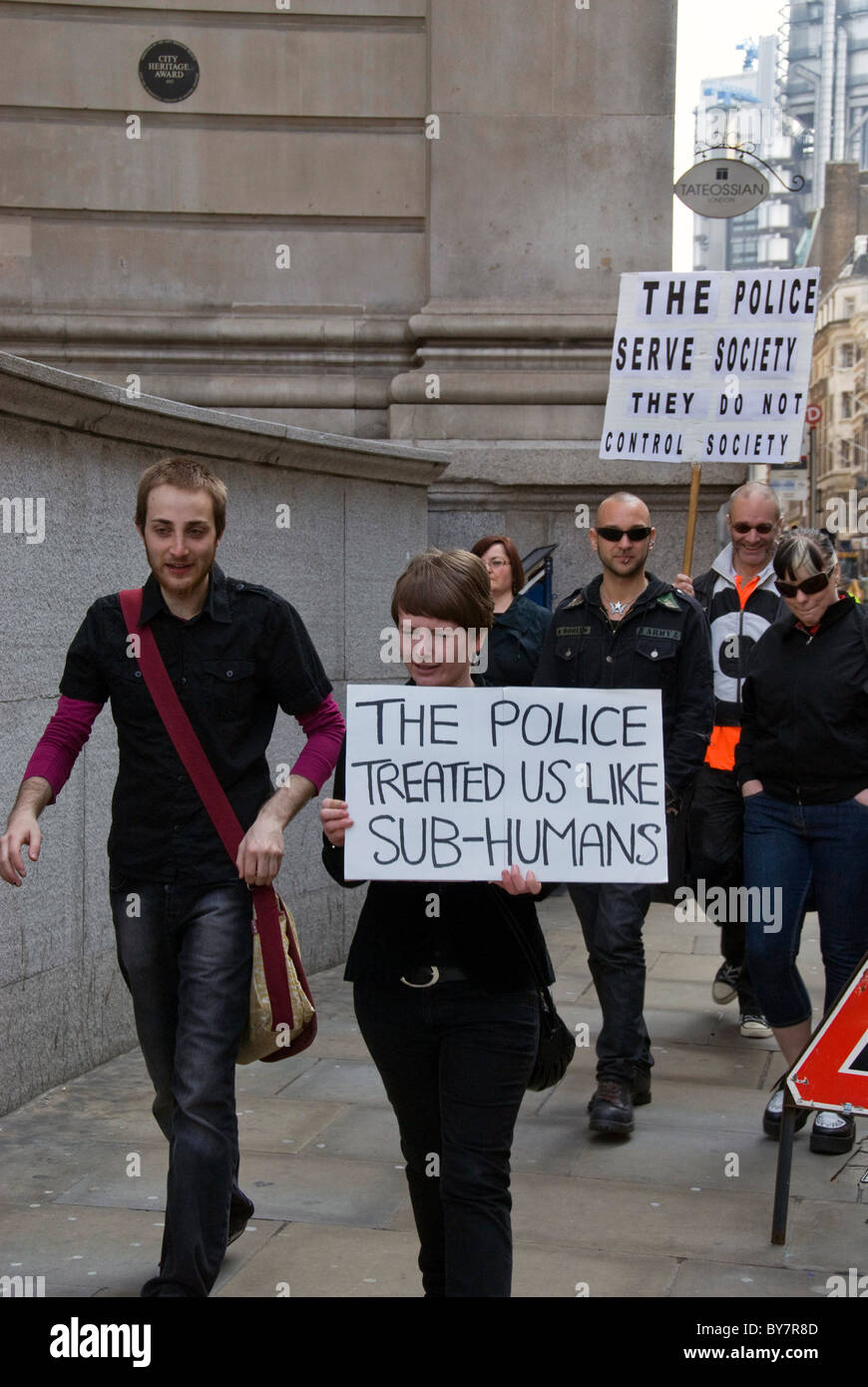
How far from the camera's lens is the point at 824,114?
189750 mm

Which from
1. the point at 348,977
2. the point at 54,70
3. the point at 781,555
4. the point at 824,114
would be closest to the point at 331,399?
the point at 54,70

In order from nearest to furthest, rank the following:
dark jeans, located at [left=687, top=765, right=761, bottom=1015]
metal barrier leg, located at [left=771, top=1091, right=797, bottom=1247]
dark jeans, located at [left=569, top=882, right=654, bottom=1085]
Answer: metal barrier leg, located at [left=771, top=1091, right=797, bottom=1247]
dark jeans, located at [left=569, top=882, right=654, bottom=1085]
dark jeans, located at [left=687, top=765, right=761, bottom=1015]

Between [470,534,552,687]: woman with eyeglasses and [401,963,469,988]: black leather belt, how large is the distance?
4255 mm

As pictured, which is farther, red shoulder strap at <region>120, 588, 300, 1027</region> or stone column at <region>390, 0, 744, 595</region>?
stone column at <region>390, 0, 744, 595</region>

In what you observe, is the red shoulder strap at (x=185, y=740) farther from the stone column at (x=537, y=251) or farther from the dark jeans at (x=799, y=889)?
→ the stone column at (x=537, y=251)

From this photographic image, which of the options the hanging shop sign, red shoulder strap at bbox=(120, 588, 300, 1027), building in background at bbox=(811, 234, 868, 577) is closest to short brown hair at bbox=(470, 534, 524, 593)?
red shoulder strap at bbox=(120, 588, 300, 1027)

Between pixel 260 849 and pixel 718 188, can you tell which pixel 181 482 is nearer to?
pixel 260 849

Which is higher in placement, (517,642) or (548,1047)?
(517,642)

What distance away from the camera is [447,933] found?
344cm

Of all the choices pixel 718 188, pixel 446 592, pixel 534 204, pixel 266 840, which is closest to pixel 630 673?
pixel 266 840

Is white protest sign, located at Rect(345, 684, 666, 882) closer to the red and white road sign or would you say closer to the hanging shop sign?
the red and white road sign

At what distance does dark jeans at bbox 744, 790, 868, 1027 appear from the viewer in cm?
535

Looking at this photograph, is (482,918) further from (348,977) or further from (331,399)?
(331,399)

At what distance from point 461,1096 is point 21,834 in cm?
111
